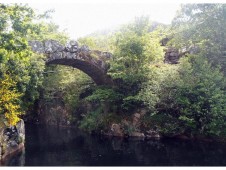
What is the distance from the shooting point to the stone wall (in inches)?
547

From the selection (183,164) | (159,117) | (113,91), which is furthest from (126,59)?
(183,164)

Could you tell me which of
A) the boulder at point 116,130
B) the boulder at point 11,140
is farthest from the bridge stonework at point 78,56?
the boulder at point 11,140

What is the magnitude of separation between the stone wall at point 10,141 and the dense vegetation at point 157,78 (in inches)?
26.3

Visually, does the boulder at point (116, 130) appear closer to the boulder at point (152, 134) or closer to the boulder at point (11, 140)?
the boulder at point (152, 134)

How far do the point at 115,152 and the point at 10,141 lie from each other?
5.19 metres

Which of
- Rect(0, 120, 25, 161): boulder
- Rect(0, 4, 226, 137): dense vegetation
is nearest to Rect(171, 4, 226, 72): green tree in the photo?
Rect(0, 4, 226, 137): dense vegetation

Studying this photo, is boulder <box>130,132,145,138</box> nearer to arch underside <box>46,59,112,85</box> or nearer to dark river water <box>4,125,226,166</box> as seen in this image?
dark river water <box>4,125,226,166</box>

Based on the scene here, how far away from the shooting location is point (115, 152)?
15.4 m

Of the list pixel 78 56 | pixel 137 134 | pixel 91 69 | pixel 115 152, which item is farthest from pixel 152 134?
pixel 78 56

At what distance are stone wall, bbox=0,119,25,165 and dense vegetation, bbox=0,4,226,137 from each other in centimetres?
67

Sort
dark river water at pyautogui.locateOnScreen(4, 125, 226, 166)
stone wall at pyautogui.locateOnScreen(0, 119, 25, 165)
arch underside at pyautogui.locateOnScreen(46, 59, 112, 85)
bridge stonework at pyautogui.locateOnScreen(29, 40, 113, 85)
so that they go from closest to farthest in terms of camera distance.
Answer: dark river water at pyautogui.locateOnScreen(4, 125, 226, 166), stone wall at pyautogui.locateOnScreen(0, 119, 25, 165), bridge stonework at pyautogui.locateOnScreen(29, 40, 113, 85), arch underside at pyautogui.locateOnScreen(46, 59, 112, 85)

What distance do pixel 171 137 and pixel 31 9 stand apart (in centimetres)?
1135

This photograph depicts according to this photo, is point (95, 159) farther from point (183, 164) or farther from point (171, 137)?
point (171, 137)

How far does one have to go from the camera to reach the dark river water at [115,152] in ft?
42.5
